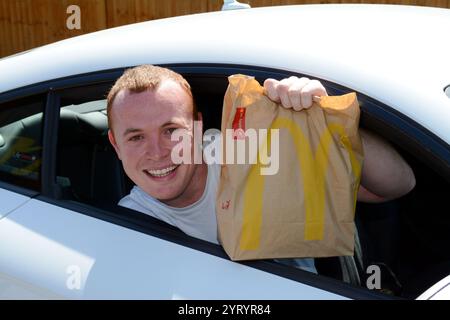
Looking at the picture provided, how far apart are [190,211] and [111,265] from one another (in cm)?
32

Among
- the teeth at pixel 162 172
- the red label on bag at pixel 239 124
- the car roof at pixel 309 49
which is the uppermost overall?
the car roof at pixel 309 49

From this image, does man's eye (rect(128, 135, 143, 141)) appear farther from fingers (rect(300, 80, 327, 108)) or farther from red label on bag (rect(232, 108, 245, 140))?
fingers (rect(300, 80, 327, 108))

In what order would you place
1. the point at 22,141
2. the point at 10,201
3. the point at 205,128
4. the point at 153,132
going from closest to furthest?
the point at 153,132, the point at 10,201, the point at 22,141, the point at 205,128

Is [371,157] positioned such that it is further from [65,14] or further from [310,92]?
[65,14]

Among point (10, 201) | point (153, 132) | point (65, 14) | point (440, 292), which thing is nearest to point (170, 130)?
point (153, 132)

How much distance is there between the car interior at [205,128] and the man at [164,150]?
0.10 m

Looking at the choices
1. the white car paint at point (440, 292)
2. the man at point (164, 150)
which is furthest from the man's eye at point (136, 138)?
the white car paint at point (440, 292)

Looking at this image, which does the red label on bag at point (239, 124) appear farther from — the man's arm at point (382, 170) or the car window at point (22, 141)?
the car window at point (22, 141)

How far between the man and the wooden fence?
5.31m

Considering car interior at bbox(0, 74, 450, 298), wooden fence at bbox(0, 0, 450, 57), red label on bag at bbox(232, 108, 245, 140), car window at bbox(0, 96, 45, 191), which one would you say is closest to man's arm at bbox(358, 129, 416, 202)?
car interior at bbox(0, 74, 450, 298)

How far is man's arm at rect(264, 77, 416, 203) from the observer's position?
1582 millimetres

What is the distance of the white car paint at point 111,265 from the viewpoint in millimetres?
1564

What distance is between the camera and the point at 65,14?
26.4ft
